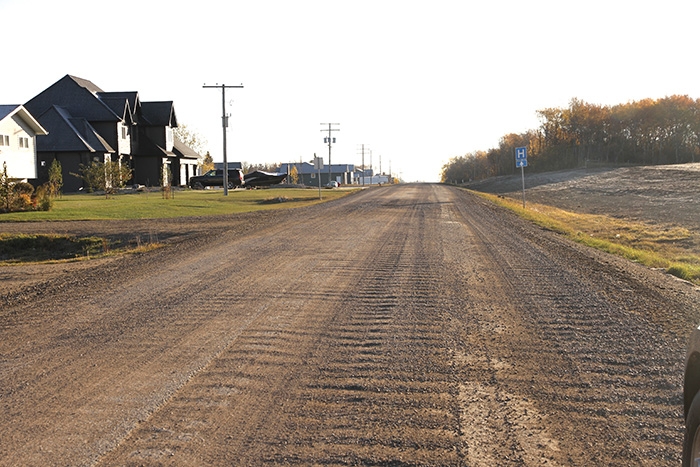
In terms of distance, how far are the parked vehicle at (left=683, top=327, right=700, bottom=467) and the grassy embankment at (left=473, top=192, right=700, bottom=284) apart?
877cm

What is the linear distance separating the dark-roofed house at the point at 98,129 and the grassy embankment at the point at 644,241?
34.8 metres

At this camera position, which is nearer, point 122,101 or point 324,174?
point 122,101

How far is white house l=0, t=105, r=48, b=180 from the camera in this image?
4069cm

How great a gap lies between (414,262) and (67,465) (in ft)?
30.7

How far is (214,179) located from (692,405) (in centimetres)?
5963

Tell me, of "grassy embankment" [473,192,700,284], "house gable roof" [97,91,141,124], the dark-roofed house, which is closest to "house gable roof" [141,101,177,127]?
the dark-roofed house

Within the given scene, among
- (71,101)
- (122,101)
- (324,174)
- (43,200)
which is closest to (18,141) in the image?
(71,101)

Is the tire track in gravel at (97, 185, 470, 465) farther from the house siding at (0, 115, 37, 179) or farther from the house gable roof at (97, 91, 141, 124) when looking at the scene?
the house gable roof at (97, 91, 141, 124)

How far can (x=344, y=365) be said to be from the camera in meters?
6.02

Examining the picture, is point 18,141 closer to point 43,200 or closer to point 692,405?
point 43,200

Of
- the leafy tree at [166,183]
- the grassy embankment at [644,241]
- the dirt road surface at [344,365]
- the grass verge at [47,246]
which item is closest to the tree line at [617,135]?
the leafy tree at [166,183]

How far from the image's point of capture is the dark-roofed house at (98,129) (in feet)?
167

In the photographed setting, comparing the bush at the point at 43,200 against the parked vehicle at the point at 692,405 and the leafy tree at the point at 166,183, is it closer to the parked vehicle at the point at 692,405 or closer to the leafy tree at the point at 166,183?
the leafy tree at the point at 166,183

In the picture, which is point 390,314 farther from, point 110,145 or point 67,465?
point 110,145
